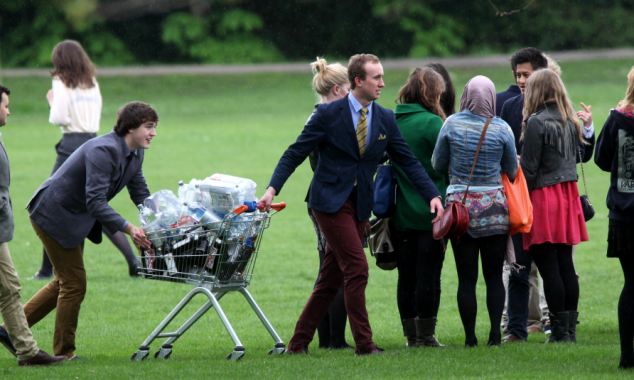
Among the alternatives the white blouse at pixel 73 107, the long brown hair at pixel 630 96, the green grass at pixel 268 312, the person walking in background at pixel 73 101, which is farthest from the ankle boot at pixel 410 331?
the white blouse at pixel 73 107

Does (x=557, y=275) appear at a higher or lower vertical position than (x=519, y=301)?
higher

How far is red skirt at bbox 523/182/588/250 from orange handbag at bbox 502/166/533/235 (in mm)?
279

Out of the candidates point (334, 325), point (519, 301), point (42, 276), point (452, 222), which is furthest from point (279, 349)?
point (42, 276)

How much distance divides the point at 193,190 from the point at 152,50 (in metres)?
52.4

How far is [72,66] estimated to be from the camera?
14.1 m

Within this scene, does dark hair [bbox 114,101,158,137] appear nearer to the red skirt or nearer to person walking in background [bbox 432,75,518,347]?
person walking in background [bbox 432,75,518,347]

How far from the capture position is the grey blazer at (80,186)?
28.9 feet

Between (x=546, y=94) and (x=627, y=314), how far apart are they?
6.33 ft

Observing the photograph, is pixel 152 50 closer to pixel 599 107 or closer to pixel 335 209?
pixel 599 107

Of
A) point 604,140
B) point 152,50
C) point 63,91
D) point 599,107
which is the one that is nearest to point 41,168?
point 63,91

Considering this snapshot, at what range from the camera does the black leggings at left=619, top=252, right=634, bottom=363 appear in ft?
27.0

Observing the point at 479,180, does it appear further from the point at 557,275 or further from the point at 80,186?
Result: the point at 80,186

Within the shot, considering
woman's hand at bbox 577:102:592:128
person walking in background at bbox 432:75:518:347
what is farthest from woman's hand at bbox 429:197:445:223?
woman's hand at bbox 577:102:592:128

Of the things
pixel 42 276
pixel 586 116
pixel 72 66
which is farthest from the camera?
pixel 72 66
